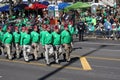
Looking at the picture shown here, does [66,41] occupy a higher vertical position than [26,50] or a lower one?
higher

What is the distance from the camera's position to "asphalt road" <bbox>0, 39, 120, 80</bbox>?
51.2 feet

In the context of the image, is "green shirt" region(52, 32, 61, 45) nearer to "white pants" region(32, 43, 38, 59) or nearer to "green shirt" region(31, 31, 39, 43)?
"green shirt" region(31, 31, 39, 43)

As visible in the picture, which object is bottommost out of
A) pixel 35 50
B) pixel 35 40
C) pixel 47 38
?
pixel 35 50

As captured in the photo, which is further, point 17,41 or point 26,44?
point 17,41

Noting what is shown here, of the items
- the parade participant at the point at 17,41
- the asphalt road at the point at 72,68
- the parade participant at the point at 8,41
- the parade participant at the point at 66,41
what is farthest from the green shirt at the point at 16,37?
the parade participant at the point at 66,41

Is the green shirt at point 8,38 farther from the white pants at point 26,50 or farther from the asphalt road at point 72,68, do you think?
the white pants at point 26,50

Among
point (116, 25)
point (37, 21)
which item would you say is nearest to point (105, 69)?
point (116, 25)

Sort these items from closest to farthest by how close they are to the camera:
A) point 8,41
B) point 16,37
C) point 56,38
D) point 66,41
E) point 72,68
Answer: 1. point 72,68
2. point 56,38
3. point 66,41
4. point 8,41
5. point 16,37

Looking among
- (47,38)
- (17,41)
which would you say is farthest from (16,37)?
(47,38)

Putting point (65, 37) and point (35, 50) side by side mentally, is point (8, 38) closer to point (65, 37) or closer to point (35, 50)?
point (35, 50)

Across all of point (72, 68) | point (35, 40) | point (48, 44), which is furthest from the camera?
point (35, 40)

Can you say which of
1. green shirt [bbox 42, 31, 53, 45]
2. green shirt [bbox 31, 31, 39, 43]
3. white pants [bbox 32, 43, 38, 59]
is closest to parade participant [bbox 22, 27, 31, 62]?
green shirt [bbox 31, 31, 39, 43]

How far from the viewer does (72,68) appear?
17547 millimetres

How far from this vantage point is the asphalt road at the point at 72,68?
15.6m
